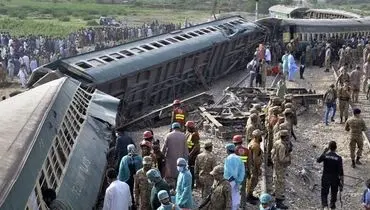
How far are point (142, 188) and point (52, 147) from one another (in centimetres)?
134

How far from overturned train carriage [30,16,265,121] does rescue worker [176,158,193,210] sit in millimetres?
6803

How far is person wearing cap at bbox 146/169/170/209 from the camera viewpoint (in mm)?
7586

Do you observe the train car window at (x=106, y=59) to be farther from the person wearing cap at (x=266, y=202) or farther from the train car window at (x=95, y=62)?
the person wearing cap at (x=266, y=202)

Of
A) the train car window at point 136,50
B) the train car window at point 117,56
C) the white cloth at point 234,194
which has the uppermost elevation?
the train car window at point 117,56

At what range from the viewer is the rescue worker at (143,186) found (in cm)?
814

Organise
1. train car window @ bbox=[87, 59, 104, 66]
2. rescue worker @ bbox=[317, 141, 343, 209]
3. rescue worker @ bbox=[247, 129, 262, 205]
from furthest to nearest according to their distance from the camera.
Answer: train car window @ bbox=[87, 59, 104, 66] < rescue worker @ bbox=[247, 129, 262, 205] < rescue worker @ bbox=[317, 141, 343, 209]

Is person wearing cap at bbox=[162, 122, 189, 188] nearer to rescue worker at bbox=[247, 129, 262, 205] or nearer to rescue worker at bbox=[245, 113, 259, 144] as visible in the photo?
rescue worker at bbox=[247, 129, 262, 205]

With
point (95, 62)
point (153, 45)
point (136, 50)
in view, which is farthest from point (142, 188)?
point (153, 45)

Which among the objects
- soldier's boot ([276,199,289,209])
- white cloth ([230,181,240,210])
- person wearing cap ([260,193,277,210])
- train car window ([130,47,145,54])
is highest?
person wearing cap ([260,193,277,210])

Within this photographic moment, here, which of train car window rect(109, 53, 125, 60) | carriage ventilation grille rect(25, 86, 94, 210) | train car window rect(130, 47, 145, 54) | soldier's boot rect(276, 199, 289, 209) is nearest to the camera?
carriage ventilation grille rect(25, 86, 94, 210)

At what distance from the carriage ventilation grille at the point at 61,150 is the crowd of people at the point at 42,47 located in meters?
9.94

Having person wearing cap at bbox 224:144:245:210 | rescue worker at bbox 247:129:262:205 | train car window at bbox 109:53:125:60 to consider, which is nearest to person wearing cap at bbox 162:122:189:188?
rescue worker at bbox 247:129:262:205

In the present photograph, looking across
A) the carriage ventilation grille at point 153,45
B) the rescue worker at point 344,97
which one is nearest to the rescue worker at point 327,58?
the carriage ventilation grille at point 153,45

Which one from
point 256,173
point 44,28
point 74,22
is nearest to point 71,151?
point 256,173
